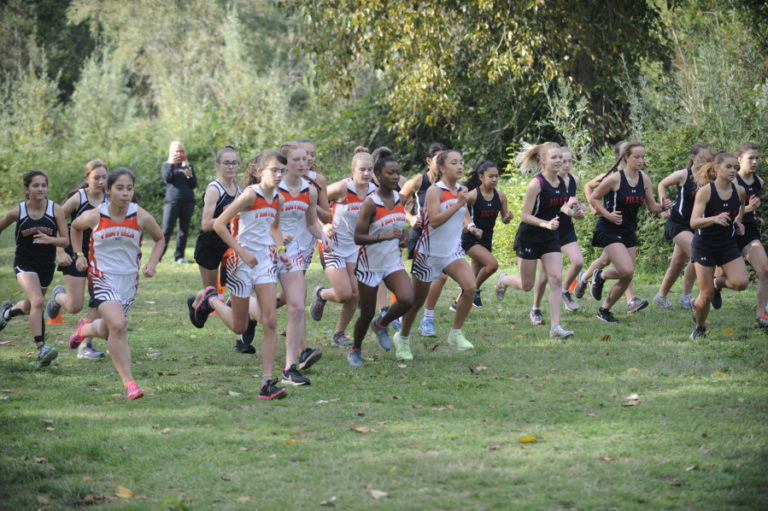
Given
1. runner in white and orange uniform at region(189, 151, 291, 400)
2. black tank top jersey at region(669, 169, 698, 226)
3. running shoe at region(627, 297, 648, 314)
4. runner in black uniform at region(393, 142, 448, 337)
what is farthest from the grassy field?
black tank top jersey at region(669, 169, 698, 226)

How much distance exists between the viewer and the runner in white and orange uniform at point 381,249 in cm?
822

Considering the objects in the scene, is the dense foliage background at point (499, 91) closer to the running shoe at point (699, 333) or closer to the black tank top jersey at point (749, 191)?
the black tank top jersey at point (749, 191)

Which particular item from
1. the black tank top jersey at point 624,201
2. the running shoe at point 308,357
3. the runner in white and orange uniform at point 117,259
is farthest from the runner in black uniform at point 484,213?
the runner in white and orange uniform at point 117,259

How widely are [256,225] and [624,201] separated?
4.67 meters

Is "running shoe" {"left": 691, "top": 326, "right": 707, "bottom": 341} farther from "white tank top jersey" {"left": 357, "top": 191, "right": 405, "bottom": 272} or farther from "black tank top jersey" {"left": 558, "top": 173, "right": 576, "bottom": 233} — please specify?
"white tank top jersey" {"left": 357, "top": 191, "right": 405, "bottom": 272}

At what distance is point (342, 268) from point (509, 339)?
79.9 inches

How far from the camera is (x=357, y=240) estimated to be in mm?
8203

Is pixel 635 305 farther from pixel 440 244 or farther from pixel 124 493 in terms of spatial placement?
pixel 124 493

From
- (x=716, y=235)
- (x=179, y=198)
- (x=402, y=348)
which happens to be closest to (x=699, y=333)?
(x=716, y=235)

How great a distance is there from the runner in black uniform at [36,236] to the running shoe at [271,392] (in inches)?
106

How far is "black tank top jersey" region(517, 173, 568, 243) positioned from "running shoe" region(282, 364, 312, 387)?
342cm

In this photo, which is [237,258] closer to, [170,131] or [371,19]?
[371,19]

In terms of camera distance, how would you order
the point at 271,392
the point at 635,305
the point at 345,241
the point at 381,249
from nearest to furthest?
the point at 271,392
the point at 381,249
the point at 345,241
the point at 635,305

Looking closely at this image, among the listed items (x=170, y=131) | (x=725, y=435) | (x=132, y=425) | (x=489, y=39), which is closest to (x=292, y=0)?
(x=489, y=39)
